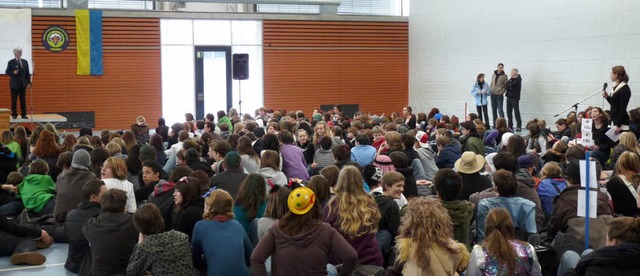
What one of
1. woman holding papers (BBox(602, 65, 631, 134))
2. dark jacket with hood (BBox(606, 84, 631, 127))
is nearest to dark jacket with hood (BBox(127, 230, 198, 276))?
woman holding papers (BBox(602, 65, 631, 134))

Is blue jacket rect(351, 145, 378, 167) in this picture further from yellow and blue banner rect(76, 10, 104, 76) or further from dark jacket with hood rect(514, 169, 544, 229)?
yellow and blue banner rect(76, 10, 104, 76)

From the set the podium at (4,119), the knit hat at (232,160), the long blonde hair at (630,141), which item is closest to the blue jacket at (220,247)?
the knit hat at (232,160)

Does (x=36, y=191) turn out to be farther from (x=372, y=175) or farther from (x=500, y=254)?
(x=500, y=254)

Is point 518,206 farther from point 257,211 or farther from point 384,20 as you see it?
point 384,20

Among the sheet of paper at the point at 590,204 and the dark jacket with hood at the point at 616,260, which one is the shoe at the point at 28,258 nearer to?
the sheet of paper at the point at 590,204

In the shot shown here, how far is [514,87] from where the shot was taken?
18938mm

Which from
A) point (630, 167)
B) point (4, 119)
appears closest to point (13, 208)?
point (4, 119)

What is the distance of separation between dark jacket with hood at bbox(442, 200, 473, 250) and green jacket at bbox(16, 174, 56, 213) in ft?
16.6

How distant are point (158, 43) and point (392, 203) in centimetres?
1720

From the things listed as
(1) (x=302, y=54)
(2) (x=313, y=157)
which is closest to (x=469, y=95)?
(1) (x=302, y=54)

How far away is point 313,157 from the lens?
433 inches

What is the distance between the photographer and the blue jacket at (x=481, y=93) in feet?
65.5

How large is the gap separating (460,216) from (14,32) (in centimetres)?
1703

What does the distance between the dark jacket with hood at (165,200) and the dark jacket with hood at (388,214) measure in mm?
2038
